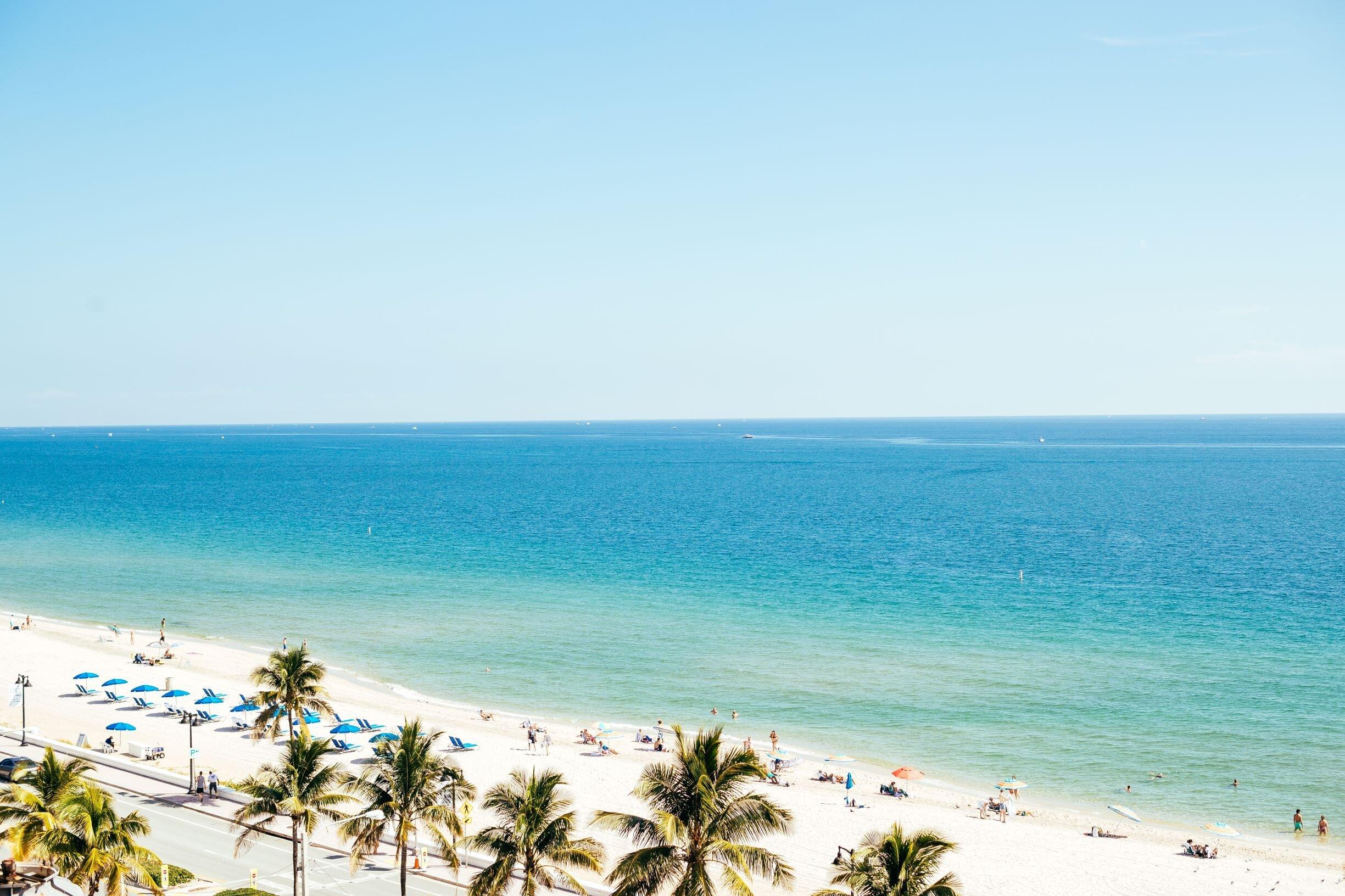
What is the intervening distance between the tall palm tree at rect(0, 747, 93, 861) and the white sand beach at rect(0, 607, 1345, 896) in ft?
56.2

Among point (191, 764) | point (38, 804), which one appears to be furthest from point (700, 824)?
point (191, 764)

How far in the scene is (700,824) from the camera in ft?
70.5

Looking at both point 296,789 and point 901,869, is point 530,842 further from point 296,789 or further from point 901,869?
point 901,869

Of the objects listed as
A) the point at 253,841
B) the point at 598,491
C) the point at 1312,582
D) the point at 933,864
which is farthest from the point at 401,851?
the point at 598,491

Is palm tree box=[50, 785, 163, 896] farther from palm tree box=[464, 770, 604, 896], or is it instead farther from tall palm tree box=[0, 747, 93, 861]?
palm tree box=[464, 770, 604, 896]

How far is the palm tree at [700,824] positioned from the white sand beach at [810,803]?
1473 centimetres

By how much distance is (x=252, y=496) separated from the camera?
170875 millimetres

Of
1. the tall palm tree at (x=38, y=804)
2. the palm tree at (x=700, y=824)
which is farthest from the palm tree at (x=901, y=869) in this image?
the tall palm tree at (x=38, y=804)

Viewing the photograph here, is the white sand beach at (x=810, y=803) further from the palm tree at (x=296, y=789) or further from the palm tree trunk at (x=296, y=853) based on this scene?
the palm tree at (x=296, y=789)

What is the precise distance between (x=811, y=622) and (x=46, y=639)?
54325 millimetres

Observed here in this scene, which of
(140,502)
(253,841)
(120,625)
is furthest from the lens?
(140,502)

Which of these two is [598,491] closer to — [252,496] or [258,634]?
[252,496]

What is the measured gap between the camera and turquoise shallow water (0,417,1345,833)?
5050 centimetres

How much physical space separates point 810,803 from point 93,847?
28878 millimetres
